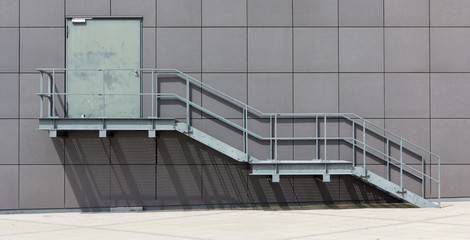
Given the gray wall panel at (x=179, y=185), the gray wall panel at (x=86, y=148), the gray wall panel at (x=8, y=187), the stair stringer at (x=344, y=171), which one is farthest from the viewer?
the gray wall panel at (x=179, y=185)

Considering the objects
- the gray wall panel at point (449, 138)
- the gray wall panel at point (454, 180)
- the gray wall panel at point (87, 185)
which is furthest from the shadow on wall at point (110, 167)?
the gray wall panel at point (454, 180)

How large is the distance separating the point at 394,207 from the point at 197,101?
19.8 ft

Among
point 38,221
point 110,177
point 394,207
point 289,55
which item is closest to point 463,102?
point 394,207

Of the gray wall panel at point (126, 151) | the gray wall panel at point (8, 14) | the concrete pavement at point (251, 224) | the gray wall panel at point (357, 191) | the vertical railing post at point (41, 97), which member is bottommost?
the concrete pavement at point (251, 224)

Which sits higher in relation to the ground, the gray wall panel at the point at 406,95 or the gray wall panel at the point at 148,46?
the gray wall panel at the point at 148,46

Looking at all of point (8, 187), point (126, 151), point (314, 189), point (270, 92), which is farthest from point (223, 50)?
point (8, 187)

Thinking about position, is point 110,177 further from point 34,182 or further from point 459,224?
point 459,224

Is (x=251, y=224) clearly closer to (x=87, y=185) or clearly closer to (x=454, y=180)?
(x=87, y=185)

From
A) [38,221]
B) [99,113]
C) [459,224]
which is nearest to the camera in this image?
[459,224]

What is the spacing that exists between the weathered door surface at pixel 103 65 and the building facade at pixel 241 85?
31 cm

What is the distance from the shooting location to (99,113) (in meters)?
18.8

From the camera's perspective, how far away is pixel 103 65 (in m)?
18.9

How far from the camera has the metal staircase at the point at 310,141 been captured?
17891 millimetres

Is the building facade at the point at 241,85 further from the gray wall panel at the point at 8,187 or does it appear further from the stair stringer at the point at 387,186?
the stair stringer at the point at 387,186
